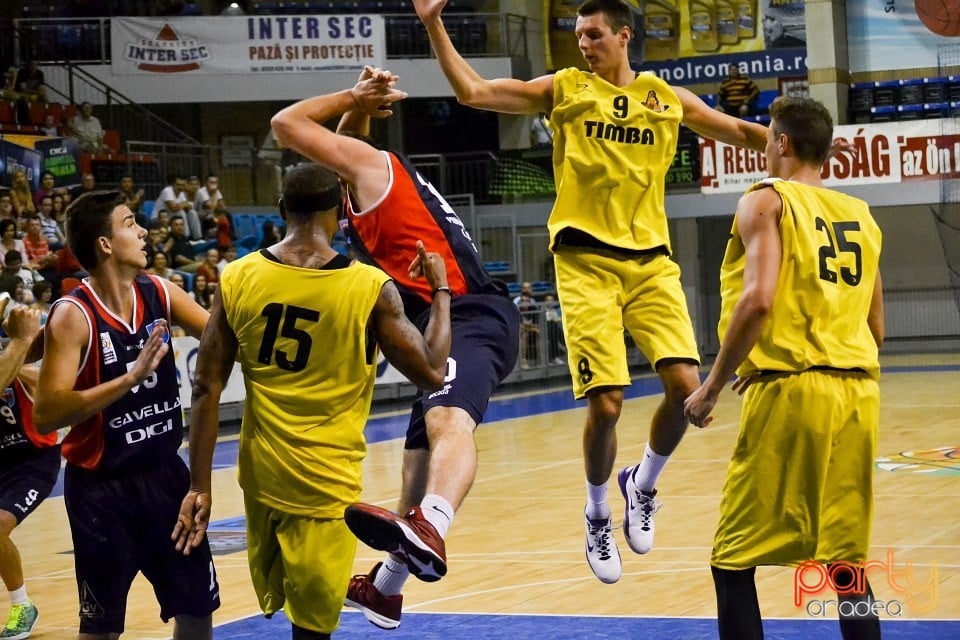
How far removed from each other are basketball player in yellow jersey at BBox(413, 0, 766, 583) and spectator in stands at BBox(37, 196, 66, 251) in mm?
11580

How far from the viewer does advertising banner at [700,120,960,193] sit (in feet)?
72.0

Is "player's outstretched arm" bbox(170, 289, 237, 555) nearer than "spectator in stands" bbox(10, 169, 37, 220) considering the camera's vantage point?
Yes

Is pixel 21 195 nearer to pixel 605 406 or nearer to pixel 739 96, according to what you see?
pixel 739 96

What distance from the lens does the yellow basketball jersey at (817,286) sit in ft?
15.4

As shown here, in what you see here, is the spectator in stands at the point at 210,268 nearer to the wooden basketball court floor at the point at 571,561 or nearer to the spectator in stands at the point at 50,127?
the wooden basketball court floor at the point at 571,561

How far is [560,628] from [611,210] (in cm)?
208

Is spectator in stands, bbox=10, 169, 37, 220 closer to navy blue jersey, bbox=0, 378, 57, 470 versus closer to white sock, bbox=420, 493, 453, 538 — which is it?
navy blue jersey, bbox=0, 378, 57, 470

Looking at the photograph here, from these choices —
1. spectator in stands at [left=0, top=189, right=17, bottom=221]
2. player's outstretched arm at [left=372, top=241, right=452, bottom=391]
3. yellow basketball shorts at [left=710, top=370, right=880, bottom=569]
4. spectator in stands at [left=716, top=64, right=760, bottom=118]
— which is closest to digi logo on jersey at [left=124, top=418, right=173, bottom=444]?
player's outstretched arm at [left=372, top=241, right=452, bottom=391]

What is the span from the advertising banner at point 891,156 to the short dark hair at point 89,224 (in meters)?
17.7

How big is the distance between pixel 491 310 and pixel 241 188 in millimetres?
20223

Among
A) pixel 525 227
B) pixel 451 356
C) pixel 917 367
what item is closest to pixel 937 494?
pixel 451 356

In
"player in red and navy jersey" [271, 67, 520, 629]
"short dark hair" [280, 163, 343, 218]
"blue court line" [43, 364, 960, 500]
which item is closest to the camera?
"short dark hair" [280, 163, 343, 218]

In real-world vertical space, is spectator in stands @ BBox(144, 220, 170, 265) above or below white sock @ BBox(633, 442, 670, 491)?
above

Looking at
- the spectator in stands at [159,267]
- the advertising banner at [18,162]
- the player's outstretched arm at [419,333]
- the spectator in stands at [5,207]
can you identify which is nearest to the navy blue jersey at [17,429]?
the player's outstretched arm at [419,333]
